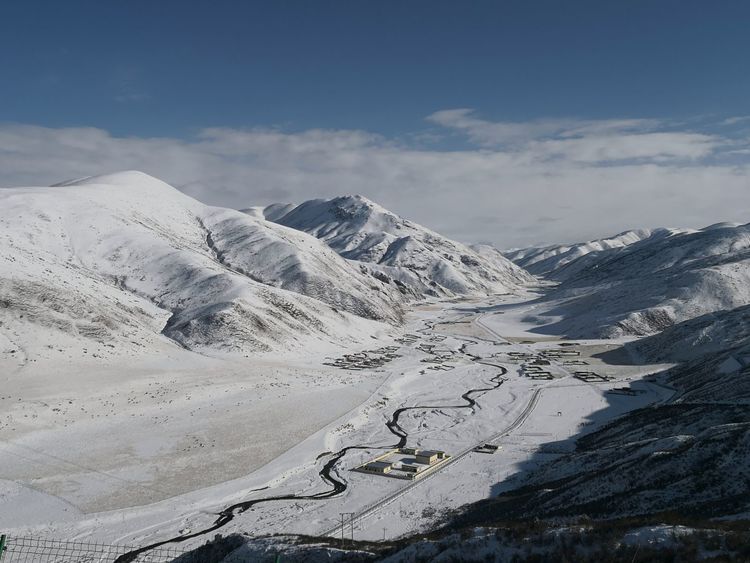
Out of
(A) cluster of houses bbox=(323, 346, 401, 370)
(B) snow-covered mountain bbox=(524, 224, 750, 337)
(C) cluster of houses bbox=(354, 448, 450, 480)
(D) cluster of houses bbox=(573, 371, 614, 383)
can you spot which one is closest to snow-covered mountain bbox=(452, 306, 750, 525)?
(C) cluster of houses bbox=(354, 448, 450, 480)

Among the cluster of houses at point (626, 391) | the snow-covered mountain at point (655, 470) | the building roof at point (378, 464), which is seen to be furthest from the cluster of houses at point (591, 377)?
the building roof at point (378, 464)

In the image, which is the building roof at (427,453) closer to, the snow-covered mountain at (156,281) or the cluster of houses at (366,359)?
the cluster of houses at (366,359)

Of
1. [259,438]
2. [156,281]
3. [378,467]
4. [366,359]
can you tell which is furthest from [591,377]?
[156,281]

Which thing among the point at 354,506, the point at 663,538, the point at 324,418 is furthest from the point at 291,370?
the point at 663,538

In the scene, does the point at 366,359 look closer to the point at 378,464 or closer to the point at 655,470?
the point at 378,464

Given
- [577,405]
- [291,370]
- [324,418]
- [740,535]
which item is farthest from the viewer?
[291,370]

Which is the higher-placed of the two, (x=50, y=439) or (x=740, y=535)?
(x=50, y=439)

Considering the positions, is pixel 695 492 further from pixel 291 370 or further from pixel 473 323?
pixel 473 323
